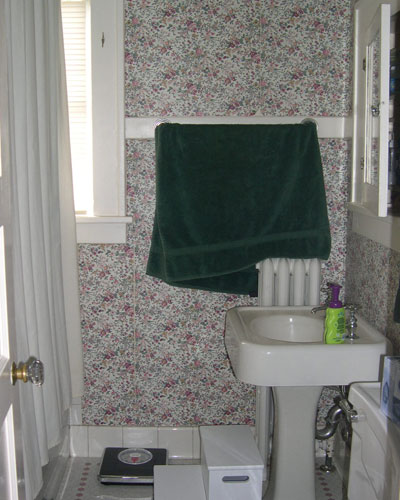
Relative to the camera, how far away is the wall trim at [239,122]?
261cm

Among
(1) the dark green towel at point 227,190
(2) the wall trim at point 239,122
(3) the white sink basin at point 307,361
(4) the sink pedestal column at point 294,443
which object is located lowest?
(4) the sink pedestal column at point 294,443

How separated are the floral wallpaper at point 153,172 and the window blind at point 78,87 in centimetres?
19

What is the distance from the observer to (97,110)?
8.53ft

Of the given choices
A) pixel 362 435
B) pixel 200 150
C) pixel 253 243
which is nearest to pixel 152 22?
pixel 200 150

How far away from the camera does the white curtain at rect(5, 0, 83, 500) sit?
1.77 metres

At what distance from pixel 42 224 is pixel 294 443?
1193mm

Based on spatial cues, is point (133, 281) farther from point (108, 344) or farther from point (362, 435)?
point (362, 435)

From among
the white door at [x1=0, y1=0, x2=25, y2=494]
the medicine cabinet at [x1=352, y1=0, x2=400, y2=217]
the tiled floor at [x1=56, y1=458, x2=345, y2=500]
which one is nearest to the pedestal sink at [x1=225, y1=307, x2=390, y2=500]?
the tiled floor at [x1=56, y1=458, x2=345, y2=500]

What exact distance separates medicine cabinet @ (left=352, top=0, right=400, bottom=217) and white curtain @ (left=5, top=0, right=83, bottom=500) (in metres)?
0.99

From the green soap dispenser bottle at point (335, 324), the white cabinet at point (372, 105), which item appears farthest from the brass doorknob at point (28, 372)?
the green soap dispenser bottle at point (335, 324)

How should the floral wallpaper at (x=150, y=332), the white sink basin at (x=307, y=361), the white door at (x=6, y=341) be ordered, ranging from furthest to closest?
the floral wallpaper at (x=150, y=332)
the white sink basin at (x=307, y=361)
the white door at (x=6, y=341)

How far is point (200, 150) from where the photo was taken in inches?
97.3

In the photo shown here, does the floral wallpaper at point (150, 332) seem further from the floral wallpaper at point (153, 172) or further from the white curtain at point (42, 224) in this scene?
the white curtain at point (42, 224)

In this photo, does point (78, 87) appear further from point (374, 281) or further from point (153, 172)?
point (374, 281)
